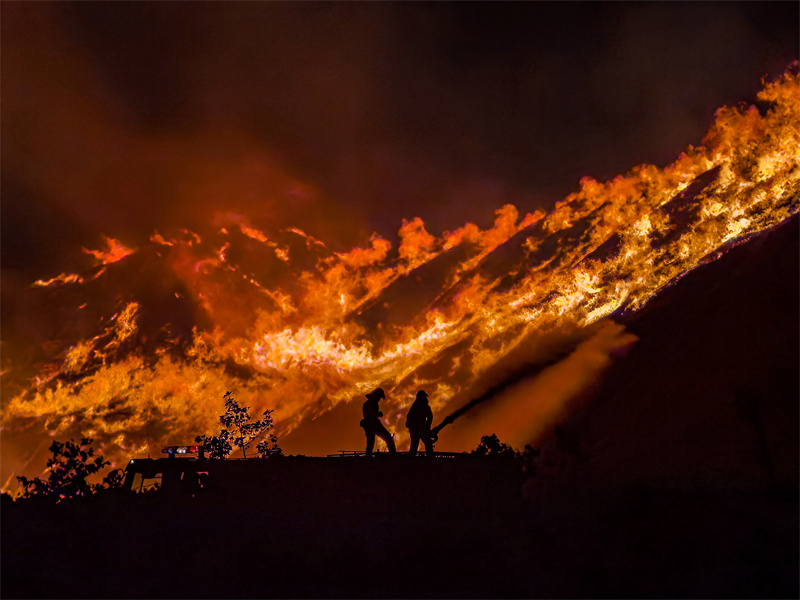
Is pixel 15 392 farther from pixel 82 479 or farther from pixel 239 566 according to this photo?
pixel 239 566

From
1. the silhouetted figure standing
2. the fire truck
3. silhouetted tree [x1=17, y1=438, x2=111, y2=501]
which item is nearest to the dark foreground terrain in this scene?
the fire truck

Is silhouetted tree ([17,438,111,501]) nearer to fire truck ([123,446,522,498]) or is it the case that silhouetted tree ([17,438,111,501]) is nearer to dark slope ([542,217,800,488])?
fire truck ([123,446,522,498])

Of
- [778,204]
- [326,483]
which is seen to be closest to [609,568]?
[326,483]

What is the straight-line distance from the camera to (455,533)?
448 inches

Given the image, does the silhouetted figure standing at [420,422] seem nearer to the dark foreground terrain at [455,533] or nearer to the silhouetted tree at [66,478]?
the dark foreground terrain at [455,533]

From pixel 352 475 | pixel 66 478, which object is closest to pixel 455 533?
pixel 352 475

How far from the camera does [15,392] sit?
8756cm

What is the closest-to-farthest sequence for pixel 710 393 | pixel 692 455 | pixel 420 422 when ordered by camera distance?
pixel 420 422 < pixel 692 455 < pixel 710 393

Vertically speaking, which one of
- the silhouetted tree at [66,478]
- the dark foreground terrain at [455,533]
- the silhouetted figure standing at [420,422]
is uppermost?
the silhouetted tree at [66,478]

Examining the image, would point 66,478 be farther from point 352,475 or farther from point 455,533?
point 455,533

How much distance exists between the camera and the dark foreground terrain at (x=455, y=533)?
9250 millimetres

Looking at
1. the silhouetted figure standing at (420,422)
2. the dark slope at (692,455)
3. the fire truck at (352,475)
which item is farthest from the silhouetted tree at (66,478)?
the dark slope at (692,455)

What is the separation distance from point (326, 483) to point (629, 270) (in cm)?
4467

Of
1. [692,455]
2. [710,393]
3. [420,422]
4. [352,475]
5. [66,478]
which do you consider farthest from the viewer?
[710,393]
